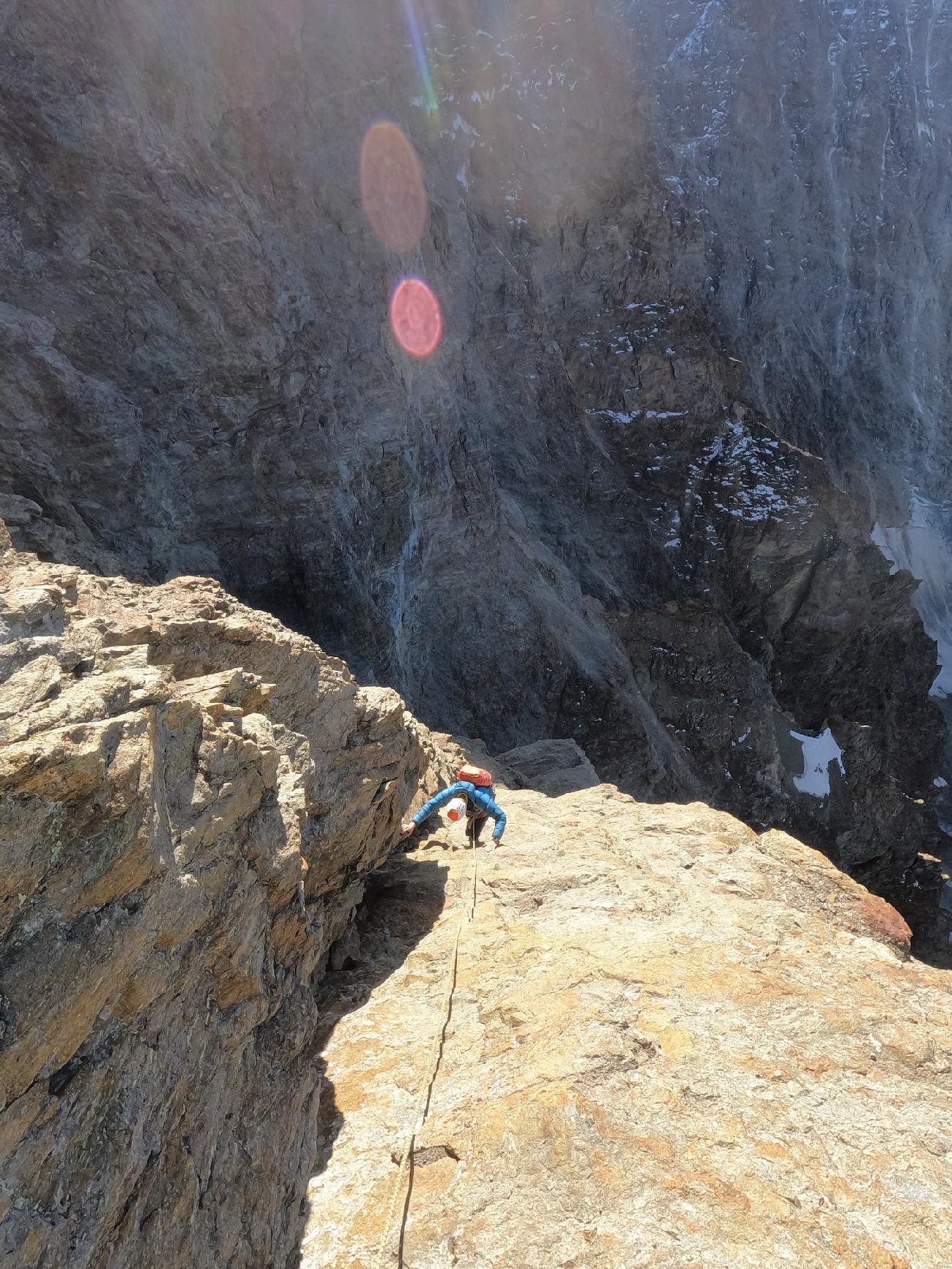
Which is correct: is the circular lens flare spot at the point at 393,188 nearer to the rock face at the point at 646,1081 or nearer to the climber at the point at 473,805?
the climber at the point at 473,805

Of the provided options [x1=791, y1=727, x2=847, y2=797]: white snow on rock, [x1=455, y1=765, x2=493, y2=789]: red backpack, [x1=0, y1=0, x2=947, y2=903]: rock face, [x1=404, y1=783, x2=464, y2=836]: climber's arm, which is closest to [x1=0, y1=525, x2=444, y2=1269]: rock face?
[x1=404, y1=783, x2=464, y2=836]: climber's arm

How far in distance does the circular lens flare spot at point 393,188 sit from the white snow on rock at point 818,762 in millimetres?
27228

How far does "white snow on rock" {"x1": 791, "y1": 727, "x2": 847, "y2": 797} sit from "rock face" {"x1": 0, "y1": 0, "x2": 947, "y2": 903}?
0.55 ft

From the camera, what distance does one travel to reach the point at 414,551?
22516 millimetres

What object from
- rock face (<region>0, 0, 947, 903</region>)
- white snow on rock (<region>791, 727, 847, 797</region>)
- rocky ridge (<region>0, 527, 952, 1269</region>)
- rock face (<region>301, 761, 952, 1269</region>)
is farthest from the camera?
white snow on rock (<region>791, 727, 847, 797</region>)

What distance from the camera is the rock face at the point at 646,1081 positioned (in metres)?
3.87

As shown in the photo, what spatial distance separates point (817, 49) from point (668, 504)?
42.8m

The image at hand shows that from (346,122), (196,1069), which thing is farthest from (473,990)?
(346,122)

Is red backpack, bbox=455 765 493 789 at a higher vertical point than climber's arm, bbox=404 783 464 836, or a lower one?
higher

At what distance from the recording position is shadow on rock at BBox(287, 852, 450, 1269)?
4961 millimetres

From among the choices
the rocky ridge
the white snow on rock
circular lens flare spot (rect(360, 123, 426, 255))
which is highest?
circular lens flare spot (rect(360, 123, 426, 255))

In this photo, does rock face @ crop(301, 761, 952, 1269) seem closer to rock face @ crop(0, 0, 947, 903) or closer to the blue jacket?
the blue jacket

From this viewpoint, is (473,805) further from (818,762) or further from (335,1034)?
(818,762)

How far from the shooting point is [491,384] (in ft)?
102
